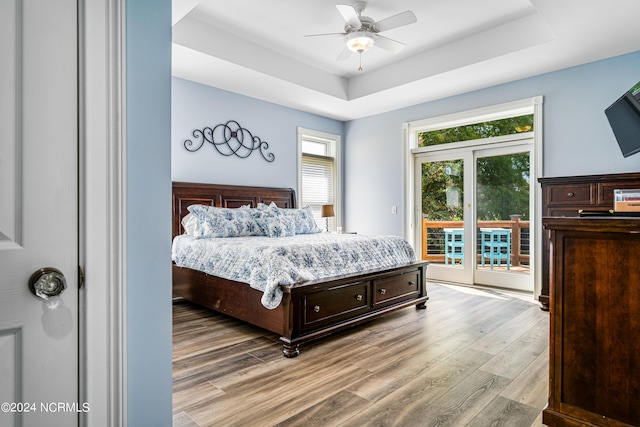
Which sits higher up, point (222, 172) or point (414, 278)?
point (222, 172)

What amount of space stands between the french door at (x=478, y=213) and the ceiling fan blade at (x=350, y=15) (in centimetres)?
255

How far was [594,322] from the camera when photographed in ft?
5.17

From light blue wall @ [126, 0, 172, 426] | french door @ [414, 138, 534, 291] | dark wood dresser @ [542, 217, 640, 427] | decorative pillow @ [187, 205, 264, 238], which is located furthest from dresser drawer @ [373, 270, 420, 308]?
light blue wall @ [126, 0, 172, 426]

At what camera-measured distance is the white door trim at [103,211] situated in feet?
3.32

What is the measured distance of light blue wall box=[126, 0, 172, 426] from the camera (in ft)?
3.64

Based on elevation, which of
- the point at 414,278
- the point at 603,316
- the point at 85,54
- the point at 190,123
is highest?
the point at 190,123

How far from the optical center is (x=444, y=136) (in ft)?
17.7

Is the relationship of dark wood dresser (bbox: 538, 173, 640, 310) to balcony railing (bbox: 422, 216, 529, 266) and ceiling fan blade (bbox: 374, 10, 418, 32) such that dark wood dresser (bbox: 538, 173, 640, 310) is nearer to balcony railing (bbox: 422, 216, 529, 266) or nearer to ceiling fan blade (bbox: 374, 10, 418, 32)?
balcony railing (bbox: 422, 216, 529, 266)

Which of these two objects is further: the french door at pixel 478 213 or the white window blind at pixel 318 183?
the white window blind at pixel 318 183

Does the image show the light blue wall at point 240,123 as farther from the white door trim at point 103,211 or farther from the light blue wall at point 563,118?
the white door trim at point 103,211

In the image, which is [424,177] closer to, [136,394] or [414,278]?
[414,278]

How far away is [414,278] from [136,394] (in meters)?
3.14

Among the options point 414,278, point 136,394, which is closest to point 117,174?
point 136,394

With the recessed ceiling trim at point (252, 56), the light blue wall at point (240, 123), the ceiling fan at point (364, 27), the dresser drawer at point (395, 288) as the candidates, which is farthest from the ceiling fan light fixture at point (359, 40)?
the dresser drawer at point (395, 288)
